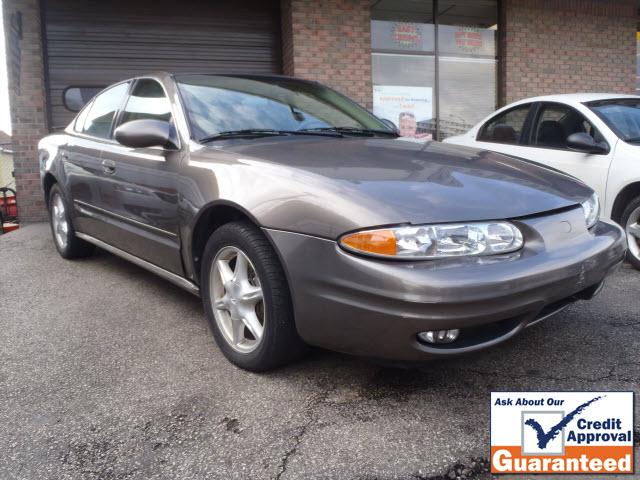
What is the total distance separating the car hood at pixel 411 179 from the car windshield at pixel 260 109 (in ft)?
0.60

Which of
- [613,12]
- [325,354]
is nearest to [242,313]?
[325,354]

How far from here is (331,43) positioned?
840 centimetres

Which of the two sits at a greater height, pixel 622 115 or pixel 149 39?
pixel 149 39

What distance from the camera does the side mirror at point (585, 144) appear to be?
4457 mm

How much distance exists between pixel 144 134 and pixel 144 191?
0.37 meters

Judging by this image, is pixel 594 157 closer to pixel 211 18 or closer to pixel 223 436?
pixel 223 436

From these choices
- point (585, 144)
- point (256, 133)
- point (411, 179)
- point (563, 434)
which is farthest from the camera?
point (585, 144)

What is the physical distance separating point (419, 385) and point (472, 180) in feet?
2.83

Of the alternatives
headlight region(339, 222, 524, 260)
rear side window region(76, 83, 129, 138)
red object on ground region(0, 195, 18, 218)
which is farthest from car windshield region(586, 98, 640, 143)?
red object on ground region(0, 195, 18, 218)

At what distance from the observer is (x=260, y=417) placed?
6.88ft

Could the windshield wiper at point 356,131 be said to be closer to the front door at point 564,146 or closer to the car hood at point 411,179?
the car hood at point 411,179

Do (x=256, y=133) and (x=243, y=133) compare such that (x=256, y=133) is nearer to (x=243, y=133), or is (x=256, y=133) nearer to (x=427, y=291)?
(x=243, y=133)

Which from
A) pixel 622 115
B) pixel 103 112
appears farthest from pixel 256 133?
pixel 622 115

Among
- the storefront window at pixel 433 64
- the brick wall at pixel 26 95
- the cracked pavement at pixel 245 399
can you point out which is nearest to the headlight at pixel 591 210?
the cracked pavement at pixel 245 399
